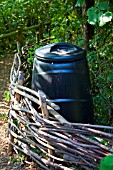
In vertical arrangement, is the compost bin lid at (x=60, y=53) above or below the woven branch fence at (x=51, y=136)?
above

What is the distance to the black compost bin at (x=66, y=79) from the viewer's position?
9.27 ft

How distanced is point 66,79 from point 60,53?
239 mm

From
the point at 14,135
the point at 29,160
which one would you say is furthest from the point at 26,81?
the point at 29,160

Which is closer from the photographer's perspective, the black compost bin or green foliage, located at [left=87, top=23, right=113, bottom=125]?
the black compost bin

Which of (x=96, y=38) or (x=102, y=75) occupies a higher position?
(x=96, y=38)

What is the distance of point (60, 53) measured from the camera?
9.43 feet

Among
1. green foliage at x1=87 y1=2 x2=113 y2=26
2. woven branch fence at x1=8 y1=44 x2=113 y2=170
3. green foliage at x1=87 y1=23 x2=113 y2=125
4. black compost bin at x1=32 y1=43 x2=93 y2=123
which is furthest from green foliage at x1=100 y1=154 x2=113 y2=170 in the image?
green foliage at x1=87 y1=23 x2=113 y2=125

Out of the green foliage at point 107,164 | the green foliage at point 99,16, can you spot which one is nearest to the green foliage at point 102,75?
the green foliage at point 99,16

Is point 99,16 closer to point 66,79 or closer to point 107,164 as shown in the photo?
point 66,79

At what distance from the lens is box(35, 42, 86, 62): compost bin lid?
2809mm

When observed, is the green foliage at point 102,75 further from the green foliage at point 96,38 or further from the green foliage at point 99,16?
the green foliage at point 99,16

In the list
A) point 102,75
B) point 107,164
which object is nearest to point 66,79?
point 102,75

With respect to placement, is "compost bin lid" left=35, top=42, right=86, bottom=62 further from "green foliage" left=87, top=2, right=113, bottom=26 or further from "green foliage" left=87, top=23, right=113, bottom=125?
"green foliage" left=87, top=2, right=113, bottom=26

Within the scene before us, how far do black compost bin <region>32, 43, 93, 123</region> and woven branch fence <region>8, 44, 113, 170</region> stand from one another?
0.47 ft
